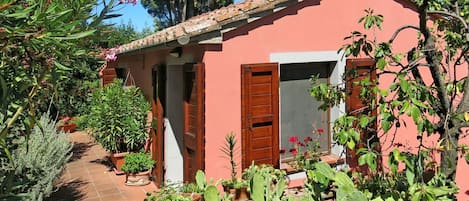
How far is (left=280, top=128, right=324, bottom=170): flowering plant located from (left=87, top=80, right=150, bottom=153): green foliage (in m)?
4.42

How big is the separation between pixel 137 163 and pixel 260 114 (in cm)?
396

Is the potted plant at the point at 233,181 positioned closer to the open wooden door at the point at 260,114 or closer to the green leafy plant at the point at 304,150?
the open wooden door at the point at 260,114

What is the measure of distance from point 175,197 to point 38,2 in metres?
4.04

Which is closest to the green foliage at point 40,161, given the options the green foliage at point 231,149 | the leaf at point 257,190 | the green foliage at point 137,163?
the green foliage at point 137,163

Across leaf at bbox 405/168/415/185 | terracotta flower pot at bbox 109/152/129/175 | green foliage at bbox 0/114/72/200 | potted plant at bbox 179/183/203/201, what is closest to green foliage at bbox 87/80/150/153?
terracotta flower pot at bbox 109/152/129/175

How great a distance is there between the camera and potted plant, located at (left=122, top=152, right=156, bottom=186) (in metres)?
9.11

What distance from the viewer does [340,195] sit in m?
3.21

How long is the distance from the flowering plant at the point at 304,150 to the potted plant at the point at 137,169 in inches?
143

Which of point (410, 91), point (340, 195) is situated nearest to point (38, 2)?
point (340, 195)

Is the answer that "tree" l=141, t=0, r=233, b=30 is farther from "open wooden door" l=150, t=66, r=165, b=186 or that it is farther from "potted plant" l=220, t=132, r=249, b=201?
"potted plant" l=220, t=132, r=249, b=201

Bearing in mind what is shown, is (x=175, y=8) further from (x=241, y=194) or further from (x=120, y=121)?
(x=241, y=194)

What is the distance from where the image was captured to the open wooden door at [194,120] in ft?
21.2

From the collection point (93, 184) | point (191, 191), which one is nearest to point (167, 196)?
point (191, 191)

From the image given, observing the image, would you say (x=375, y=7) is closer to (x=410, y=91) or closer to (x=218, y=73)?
(x=218, y=73)
